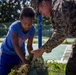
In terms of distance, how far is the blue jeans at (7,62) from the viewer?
4.42m

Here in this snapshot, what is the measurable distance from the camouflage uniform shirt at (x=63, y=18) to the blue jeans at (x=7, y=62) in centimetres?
117

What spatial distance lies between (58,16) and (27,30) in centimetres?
110

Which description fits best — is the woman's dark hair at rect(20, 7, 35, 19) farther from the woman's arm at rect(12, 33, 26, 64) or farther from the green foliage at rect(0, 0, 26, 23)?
the green foliage at rect(0, 0, 26, 23)

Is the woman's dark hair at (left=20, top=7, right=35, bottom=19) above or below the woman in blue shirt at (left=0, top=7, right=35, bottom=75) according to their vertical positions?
above

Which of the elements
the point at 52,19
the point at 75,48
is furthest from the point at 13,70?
the point at 52,19

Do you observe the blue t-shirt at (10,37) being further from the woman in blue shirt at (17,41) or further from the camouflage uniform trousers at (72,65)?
the camouflage uniform trousers at (72,65)

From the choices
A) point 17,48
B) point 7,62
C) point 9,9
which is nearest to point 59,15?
point 17,48

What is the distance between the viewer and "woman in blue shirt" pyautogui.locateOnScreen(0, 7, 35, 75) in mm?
4105

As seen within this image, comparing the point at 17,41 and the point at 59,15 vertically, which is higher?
the point at 59,15

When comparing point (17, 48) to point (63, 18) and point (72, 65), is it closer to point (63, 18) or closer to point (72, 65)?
point (72, 65)

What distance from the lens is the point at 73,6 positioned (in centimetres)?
337

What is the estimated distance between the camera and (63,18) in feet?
10.7

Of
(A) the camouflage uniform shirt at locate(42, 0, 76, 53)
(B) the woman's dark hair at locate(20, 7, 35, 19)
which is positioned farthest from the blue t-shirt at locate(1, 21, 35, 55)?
(A) the camouflage uniform shirt at locate(42, 0, 76, 53)

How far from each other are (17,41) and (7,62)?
1.38 ft
